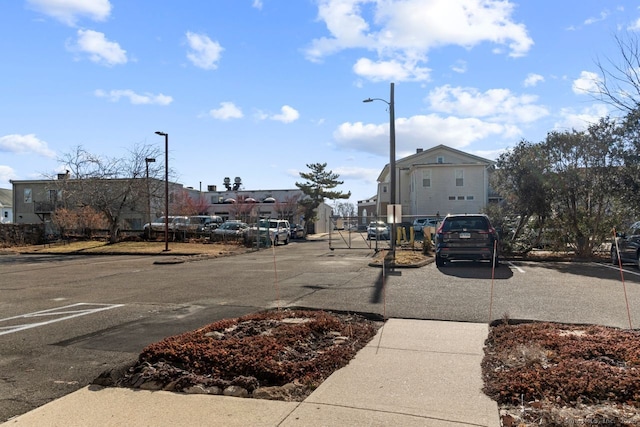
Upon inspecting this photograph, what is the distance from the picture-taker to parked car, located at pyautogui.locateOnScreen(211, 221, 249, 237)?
30.5m

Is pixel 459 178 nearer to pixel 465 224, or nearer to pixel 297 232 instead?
pixel 297 232

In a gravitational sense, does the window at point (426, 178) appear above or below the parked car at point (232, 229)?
above

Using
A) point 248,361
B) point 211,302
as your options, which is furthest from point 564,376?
point 211,302

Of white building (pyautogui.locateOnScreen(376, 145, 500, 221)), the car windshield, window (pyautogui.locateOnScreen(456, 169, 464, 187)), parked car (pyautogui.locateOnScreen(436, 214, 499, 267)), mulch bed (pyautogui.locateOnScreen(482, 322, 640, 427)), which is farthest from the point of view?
window (pyautogui.locateOnScreen(456, 169, 464, 187))

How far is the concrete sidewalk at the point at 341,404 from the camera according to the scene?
12.4 feet

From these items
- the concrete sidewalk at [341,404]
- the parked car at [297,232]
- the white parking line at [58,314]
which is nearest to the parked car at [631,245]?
the concrete sidewalk at [341,404]

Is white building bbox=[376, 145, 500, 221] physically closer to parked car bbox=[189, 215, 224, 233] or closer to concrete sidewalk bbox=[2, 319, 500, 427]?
parked car bbox=[189, 215, 224, 233]

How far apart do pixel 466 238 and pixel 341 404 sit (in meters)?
11.3

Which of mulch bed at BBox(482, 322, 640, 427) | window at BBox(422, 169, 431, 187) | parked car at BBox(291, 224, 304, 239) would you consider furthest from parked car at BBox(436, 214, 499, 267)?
window at BBox(422, 169, 431, 187)

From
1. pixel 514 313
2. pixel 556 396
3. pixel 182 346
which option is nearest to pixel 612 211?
pixel 514 313

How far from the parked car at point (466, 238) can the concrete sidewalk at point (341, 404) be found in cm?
969

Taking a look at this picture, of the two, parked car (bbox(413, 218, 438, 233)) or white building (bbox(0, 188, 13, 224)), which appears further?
white building (bbox(0, 188, 13, 224))

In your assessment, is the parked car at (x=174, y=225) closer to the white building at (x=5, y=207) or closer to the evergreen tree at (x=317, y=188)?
the evergreen tree at (x=317, y=188)

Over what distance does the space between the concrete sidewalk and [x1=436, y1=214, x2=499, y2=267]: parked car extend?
969 centimetres
